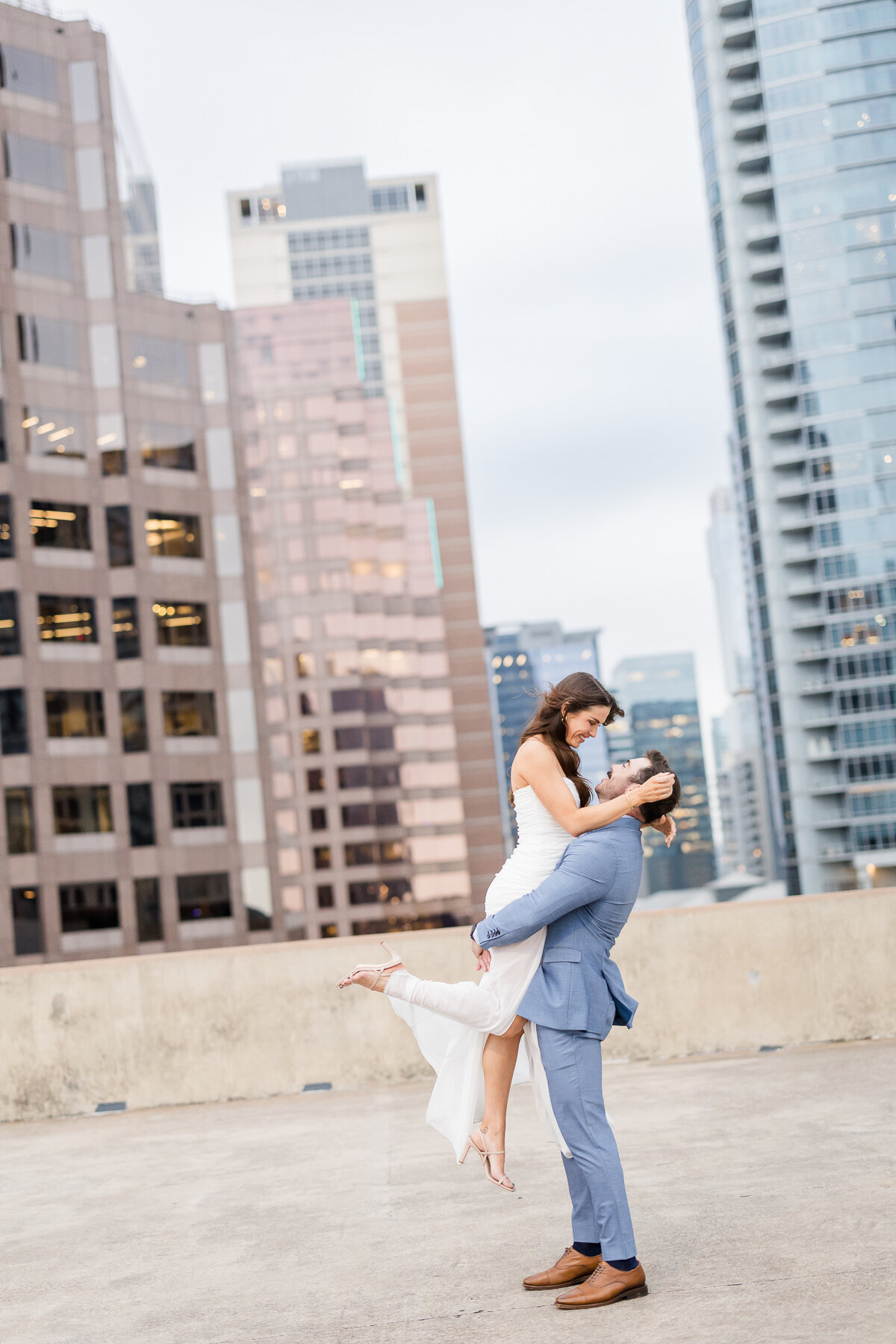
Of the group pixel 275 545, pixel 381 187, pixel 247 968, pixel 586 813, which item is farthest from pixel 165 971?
pixel 381 187

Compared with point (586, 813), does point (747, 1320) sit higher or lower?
lower

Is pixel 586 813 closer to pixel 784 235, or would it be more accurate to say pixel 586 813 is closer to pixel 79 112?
pixel 79 112

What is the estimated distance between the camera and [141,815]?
64750mm

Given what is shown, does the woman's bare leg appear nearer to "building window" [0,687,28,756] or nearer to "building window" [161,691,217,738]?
"building window" [0,687,28,756]

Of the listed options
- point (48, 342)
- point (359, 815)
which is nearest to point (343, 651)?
point (359, 815)

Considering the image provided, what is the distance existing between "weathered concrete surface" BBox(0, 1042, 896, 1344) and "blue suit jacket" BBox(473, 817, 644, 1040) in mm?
796

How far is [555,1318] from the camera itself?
11.6 feet

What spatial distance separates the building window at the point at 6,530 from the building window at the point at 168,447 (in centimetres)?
797

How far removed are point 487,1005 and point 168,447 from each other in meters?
68.1

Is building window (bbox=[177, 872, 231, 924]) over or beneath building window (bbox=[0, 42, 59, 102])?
beneath

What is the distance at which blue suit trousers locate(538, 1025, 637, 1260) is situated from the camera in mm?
3666

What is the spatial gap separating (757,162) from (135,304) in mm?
51988

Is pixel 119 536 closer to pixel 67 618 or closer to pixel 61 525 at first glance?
pixel 61 525

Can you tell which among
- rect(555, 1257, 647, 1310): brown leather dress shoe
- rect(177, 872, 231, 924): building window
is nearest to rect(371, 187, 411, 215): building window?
rect(177, 872, 231, 924): building window
